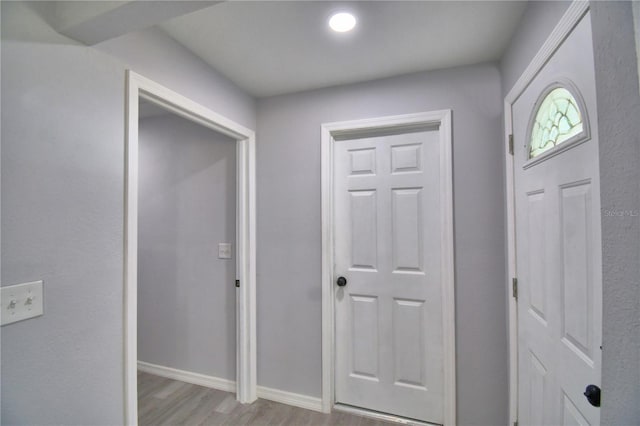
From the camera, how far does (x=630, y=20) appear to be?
42 cm

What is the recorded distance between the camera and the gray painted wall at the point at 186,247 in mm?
2314

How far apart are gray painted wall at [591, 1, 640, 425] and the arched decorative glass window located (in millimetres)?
500

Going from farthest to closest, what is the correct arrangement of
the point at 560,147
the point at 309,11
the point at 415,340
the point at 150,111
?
the point at 150,111 → the point at 415,340 → the point at 309,11 → the point at 560,147

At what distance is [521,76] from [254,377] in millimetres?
2644

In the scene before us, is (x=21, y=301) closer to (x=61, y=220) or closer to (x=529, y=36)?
(x=61, y=220)

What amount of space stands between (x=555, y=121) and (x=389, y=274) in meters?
1.27

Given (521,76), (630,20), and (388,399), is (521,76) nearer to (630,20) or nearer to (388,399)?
(630,20)

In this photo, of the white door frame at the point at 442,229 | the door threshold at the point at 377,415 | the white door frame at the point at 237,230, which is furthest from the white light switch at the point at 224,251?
the door threshold at the point at 377,415

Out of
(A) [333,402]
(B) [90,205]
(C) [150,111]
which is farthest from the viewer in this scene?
(C) [150,111]

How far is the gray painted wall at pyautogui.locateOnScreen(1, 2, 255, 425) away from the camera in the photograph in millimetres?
898

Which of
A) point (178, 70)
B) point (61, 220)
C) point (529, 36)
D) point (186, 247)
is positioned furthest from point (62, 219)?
point (529, 36)

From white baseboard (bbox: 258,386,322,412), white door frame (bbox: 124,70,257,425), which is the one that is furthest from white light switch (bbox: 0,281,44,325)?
white baseboard (bbox: 258,386,322,412)

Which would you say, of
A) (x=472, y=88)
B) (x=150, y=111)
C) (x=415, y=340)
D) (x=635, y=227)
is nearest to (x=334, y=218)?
(x=415, y=340)

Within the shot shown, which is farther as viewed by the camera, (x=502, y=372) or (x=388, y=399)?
(x=388, y=399)
